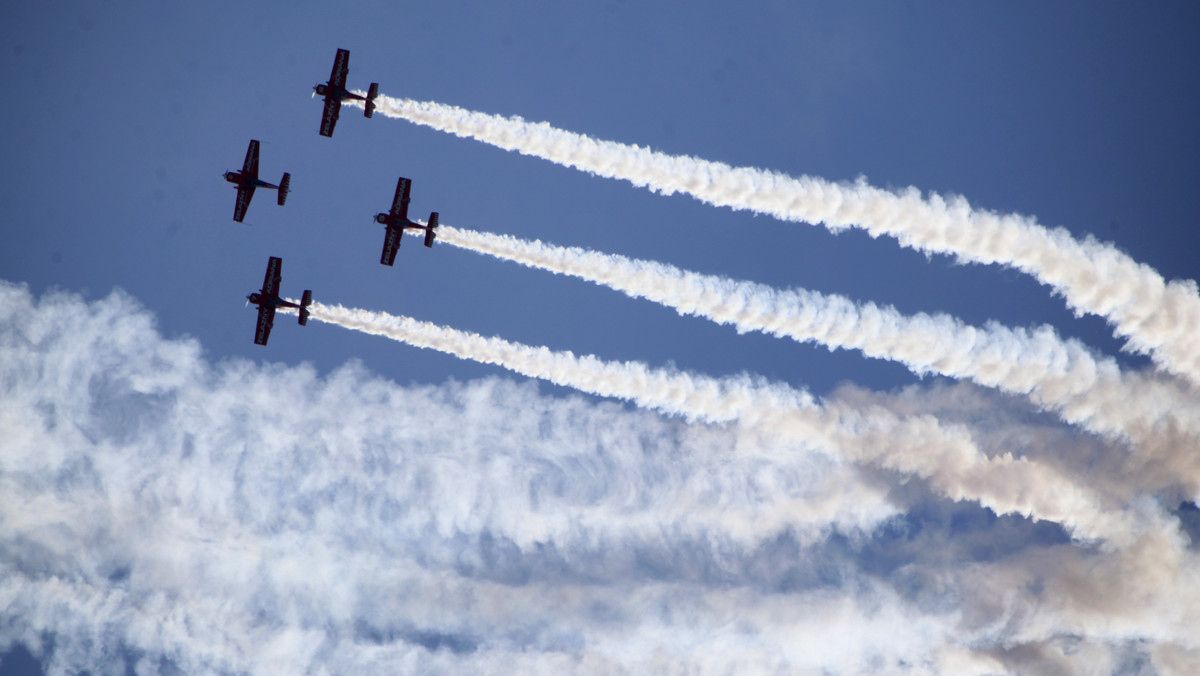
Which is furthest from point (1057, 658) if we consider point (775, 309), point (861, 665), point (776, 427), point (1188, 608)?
point (775, 309)

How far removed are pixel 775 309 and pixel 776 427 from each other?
6.12 meters

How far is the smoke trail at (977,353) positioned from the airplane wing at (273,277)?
19.4 metres

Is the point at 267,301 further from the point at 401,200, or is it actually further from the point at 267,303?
the point at 401,200

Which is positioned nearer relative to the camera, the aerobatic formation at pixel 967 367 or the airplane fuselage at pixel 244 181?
the aerobatic formation at pixel 967 367

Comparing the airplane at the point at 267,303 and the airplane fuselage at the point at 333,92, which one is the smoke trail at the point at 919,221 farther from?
the airplane at the point at 267,303

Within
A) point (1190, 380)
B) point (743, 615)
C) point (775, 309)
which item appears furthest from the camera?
point (743, 615)

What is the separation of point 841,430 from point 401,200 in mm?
25207

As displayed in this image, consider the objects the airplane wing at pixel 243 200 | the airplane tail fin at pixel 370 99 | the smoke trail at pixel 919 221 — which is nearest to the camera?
the smoke trail at pixel 919 221

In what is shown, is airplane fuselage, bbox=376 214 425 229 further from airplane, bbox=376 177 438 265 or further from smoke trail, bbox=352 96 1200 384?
smoke trail, bbox=352 96 1200 384

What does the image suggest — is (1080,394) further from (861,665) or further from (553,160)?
(553,160)

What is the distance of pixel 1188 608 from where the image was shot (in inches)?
1619

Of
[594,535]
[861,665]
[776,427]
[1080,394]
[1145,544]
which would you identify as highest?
[1080,394]

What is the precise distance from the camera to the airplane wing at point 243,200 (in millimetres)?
51469

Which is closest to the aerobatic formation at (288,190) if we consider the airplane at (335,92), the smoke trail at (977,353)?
the airplane at (335,92)
